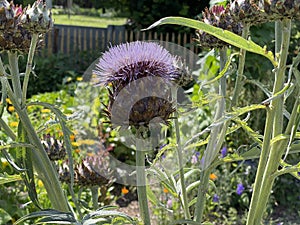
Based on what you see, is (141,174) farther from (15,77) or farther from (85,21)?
(85,21)

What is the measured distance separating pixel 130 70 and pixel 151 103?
2.4 inches

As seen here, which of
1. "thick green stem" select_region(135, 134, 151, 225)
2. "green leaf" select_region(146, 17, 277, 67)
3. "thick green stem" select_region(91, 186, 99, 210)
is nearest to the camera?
"green leaf" select_region(146, 17, 277, 67)

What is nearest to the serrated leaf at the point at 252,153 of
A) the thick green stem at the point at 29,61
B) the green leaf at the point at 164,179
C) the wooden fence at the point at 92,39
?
the green leaf at the point at 164,179

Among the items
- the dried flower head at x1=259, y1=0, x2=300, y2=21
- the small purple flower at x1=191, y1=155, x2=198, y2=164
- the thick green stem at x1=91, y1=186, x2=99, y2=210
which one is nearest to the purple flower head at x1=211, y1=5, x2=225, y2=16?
the dried flower head at x1=259, y1=0, x2=300, y2=21

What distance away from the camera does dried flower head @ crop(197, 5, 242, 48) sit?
1.06m

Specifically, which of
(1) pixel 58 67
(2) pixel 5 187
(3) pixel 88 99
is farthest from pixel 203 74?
(1) pixel 58 67

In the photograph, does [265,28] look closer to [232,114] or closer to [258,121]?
[258,121]

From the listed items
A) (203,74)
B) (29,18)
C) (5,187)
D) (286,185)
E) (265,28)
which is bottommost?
(286,185)

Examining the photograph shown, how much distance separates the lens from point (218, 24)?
109cm

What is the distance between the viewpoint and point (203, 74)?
11.5ft

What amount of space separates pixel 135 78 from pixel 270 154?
24 cm

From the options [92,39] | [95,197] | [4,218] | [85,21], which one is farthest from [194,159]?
[85,21]

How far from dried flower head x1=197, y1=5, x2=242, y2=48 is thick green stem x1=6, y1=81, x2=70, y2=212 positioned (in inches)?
15.1

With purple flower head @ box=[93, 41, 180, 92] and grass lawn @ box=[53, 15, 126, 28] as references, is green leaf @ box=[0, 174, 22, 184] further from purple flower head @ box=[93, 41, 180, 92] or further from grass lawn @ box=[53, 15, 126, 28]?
grass lawn @ box=[53, 15, 126, 28]
